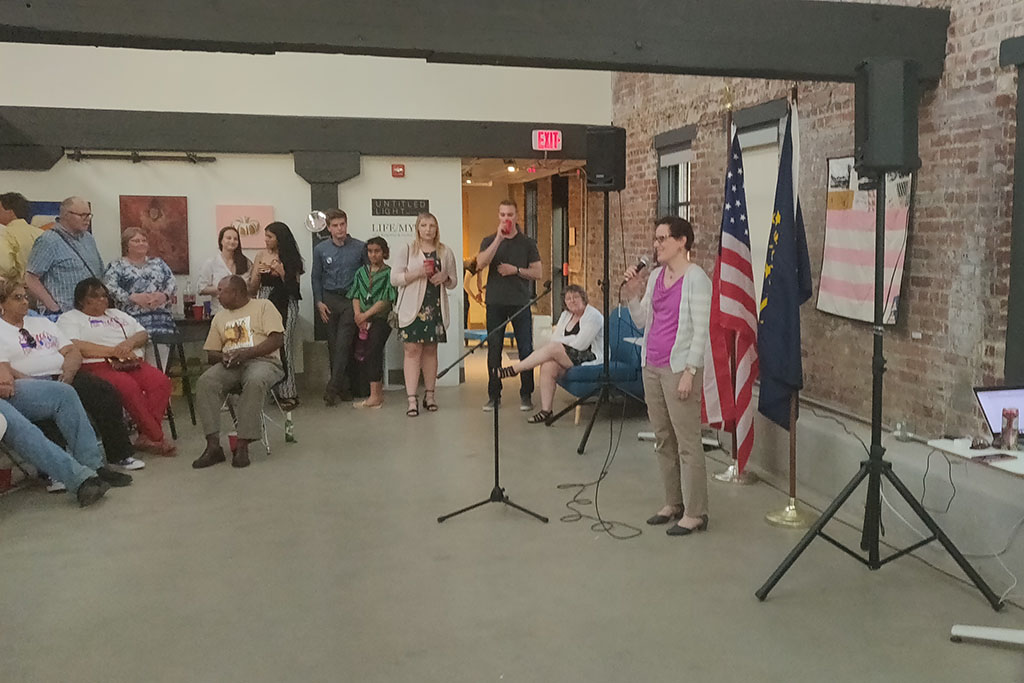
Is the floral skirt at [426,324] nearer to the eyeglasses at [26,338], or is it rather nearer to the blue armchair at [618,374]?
the blue armchair at [618,374]

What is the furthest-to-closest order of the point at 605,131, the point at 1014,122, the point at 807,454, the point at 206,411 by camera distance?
the point at 605,131 → the point at 206,411 → the point at 807,454 → the point at 1014,122

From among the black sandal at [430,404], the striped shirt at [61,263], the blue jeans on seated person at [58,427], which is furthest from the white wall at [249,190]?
the blue jeans on seated person at [58,427]

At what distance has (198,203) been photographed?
7.85 m

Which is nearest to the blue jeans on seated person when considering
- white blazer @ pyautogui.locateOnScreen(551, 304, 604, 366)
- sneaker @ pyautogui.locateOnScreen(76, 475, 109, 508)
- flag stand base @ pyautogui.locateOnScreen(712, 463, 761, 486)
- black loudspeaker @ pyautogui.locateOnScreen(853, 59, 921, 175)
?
sneaker @ pyautogui.locateOnScreen(76, 475, 109, 508)

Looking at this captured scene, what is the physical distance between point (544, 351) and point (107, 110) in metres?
4.41

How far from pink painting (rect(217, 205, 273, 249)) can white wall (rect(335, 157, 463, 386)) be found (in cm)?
72

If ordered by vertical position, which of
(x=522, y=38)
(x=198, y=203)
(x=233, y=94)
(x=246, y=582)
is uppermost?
(x=233, y=94)

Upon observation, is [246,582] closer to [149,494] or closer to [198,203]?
[149,494]

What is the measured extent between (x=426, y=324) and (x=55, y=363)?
273 cm

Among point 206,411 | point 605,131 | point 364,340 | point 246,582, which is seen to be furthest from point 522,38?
point 364,340

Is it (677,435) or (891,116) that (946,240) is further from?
(677,435)

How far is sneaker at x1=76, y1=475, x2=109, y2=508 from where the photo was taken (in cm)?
475

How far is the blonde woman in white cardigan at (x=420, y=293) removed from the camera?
22.7ft

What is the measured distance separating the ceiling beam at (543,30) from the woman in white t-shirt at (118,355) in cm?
226
